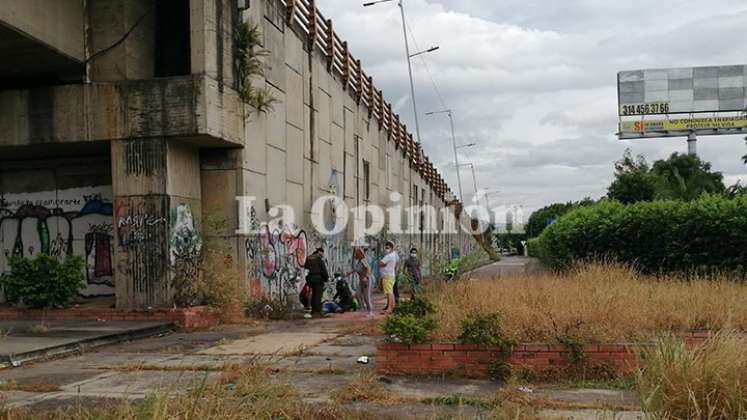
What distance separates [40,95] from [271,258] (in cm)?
577

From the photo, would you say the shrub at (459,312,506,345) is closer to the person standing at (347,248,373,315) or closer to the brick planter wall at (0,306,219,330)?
the brick planter wall at (0,306,219,330)

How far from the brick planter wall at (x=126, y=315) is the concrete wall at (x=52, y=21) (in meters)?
4.68

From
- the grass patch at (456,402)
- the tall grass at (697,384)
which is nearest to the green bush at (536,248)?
the grass patch at (456,402)

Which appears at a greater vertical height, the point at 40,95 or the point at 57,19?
the point at 57,19

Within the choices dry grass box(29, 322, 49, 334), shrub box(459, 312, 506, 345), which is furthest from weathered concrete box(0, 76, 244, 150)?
shrub box(459, 312, 506, 345)

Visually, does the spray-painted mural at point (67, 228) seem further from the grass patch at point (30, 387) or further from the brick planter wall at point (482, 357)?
the brick planter wall at point (482, 357)

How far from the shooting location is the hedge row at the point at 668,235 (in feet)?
49.6

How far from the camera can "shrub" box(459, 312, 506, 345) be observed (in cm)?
732

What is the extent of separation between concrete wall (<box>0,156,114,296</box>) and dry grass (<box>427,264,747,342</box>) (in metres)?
7.66

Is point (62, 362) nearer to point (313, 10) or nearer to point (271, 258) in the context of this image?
point (271, 258)

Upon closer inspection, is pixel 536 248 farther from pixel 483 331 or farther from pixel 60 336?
pixel 483 331

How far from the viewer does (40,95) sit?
1327 centimetres

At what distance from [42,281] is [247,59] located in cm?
577

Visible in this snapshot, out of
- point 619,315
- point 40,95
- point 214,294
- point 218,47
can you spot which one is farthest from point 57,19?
point 619,315
